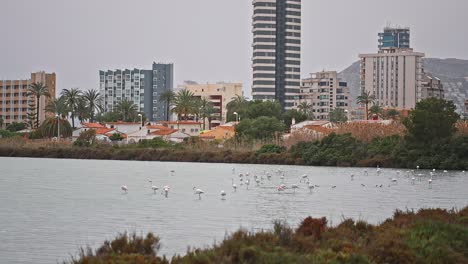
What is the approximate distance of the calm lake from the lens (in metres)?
28.9

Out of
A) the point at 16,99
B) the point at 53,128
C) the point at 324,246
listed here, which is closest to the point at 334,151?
the point at 53,128

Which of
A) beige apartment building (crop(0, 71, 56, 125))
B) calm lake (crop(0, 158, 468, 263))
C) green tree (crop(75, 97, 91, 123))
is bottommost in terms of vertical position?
calm lake (crop(0, 158, 468, 263))

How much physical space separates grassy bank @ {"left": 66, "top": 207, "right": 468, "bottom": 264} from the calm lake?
383 centimetres

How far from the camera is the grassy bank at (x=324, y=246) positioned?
17.6m

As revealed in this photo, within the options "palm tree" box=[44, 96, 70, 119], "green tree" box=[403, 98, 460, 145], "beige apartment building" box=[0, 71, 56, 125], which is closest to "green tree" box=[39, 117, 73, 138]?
"palm tree" box=[44, 96, 70, 119]

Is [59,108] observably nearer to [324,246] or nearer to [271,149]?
[271,149]

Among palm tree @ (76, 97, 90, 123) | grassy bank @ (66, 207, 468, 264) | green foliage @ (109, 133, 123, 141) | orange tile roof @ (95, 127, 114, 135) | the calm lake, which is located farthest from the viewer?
palm tree @ (76, 97, 90, 123)

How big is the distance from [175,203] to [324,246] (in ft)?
78.5

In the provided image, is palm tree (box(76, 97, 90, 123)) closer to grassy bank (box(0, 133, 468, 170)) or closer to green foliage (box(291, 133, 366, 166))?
grassy bank (box(0, 133, 468, 170))

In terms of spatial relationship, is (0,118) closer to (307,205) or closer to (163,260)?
(307,205)

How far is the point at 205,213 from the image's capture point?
125 feet

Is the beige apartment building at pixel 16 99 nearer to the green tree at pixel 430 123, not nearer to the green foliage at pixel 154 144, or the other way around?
the green foliage at pixel 154 144

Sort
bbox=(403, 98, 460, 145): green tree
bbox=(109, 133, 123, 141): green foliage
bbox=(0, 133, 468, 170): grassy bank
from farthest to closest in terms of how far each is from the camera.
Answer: bbox=(109, 133, 123, 141): green foliage → bbox=(0, 133, 468, 170): grassy bank → bbox=(403, 98, 460, 145): green tree

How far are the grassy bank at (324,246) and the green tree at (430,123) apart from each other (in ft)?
184
